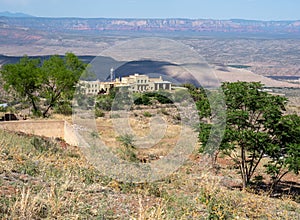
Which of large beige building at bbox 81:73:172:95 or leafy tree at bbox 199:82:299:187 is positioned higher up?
leafy tree at bbox 199:82:299:187

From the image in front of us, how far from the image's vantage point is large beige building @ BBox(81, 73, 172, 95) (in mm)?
25816

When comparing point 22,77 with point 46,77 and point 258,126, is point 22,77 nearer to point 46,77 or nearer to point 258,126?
point 46,77

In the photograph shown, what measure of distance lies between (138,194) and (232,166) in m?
10.0

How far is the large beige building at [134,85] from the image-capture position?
84.7 ft

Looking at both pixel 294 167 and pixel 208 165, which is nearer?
pixel 294 167

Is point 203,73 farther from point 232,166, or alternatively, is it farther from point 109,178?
point 109,178

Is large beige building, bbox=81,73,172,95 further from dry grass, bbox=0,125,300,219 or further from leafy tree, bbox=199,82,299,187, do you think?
dry grass, bbox=0,125,300,219

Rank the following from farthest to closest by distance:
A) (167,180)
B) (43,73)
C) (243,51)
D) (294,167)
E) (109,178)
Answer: (243,51) < (43,73) < (294,167) < (167,180) < (109,178)

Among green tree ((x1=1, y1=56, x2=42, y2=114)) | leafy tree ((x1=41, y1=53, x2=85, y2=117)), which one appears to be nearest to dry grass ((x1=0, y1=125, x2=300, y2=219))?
leafy tree ((x1=41, y1=53, x2=85, y2=117))

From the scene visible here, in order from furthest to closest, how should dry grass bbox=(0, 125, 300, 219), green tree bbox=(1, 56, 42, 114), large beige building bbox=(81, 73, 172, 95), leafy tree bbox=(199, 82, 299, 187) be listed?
1. large beige building bbox=(81, 73, 172, 95)
2. green tree bbox=(1, 56, 42, 114)
3. leafy tree bbox=(199, 82, 299, 187)
4. dry grass bbox=(0, 125, 300, 219)

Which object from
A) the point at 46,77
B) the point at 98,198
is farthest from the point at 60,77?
the point at 98,198

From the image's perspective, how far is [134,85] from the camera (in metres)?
26.8

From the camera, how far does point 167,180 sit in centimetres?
829

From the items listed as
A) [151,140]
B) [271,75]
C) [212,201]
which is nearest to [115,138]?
[151,140]
